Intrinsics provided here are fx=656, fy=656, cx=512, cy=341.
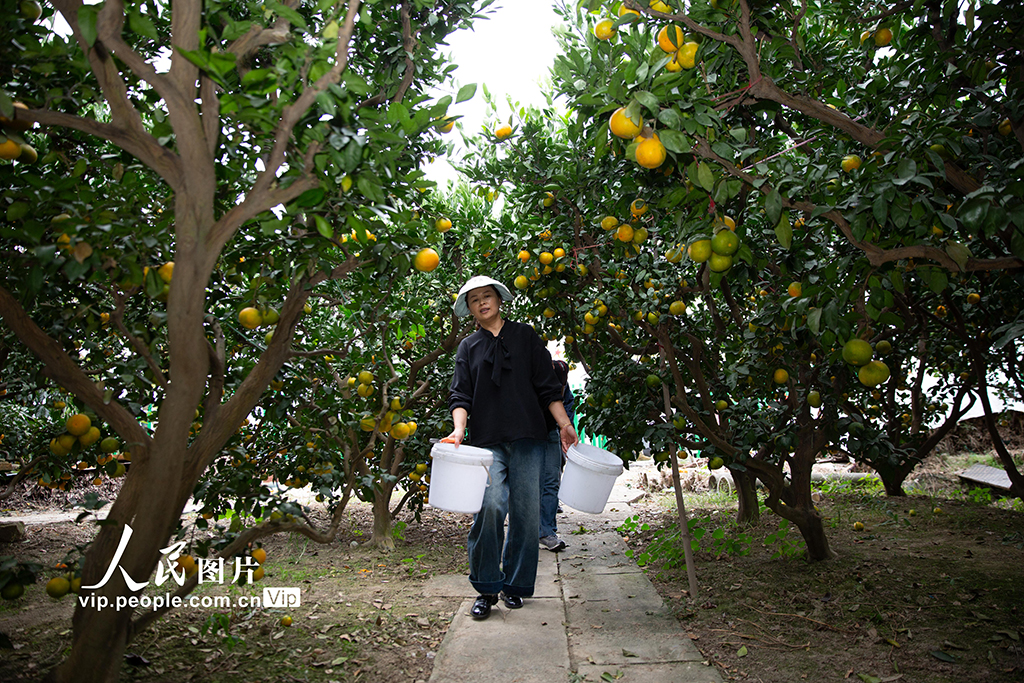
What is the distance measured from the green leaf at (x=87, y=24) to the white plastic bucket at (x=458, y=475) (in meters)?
1.90

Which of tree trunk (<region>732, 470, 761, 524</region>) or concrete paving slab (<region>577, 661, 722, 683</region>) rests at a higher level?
tree trunk (<region>732, 470, 761, 524</region>)

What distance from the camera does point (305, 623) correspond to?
2.88 metres

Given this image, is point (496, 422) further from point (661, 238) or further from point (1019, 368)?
point (1019, 368)

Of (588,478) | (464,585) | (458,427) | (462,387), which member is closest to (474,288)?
(462,387)

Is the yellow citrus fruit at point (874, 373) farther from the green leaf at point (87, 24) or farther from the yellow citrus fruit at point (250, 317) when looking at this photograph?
the green leaf at point (87, 24)

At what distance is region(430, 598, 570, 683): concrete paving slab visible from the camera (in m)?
2.38

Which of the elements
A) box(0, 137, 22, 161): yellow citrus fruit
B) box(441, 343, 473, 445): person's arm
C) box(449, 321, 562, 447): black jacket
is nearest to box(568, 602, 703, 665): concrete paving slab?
box(449, 321, 562, 447): black jacket

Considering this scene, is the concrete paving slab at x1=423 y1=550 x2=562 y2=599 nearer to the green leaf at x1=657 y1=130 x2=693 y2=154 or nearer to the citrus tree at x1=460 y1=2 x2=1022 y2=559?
the citrus tree at x1=460 y1=2 x2=1022 y2=559

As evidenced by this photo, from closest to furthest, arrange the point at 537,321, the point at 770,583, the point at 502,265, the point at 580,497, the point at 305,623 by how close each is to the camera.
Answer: the point at 305,623
the point at 580,497
the point at 770,583
the point at 502,265
the point at 537,321

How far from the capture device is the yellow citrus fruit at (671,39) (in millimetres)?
1974

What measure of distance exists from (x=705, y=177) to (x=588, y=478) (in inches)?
66.2

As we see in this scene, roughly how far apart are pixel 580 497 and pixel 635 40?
76.8 inches

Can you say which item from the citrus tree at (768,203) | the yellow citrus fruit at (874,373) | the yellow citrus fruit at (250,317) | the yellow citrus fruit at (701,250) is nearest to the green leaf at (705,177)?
the citrus tree at (768,203)

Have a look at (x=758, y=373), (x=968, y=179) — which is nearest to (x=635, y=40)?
(x=968, y=179)
